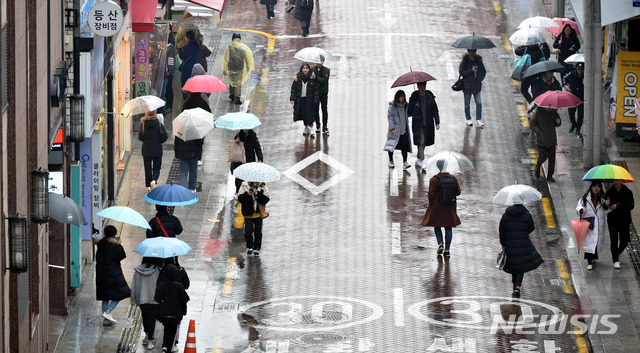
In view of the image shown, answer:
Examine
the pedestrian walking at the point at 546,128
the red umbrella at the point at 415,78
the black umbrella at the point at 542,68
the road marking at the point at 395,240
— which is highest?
the black umbrella at the point at 542,68

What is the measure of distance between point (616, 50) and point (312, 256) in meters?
10.7

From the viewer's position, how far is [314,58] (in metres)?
28.8

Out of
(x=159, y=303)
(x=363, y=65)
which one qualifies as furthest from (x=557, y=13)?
(x=159, y=303)

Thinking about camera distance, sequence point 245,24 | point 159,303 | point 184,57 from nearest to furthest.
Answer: point 159,303, point 184,57, point 245,24

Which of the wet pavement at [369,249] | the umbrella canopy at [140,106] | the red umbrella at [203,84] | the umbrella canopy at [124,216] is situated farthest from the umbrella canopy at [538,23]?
the umbrella canopy at [124,216]

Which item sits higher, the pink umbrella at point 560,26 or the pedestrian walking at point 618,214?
the pink umbrella at point 560,26

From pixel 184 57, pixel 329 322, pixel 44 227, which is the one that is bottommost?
pixel 329 322

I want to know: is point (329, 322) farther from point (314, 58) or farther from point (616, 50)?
point (616, 50)

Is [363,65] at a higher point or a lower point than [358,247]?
higher

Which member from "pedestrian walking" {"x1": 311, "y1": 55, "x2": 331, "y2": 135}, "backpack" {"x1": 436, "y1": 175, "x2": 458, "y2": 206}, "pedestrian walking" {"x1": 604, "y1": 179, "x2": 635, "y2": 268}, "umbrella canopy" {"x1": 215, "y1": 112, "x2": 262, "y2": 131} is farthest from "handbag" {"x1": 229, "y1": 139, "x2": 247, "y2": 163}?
"pedestrian walking" {"x1": 604, "y1": 179, "x2": 635, "y2": 268}

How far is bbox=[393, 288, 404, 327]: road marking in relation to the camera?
19987mm

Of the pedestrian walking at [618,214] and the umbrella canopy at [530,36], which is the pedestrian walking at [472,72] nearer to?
the umbrella canopy at [530,36]

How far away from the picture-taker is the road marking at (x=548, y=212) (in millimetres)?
24562

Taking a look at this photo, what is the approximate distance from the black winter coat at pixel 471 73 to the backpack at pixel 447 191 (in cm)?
751
